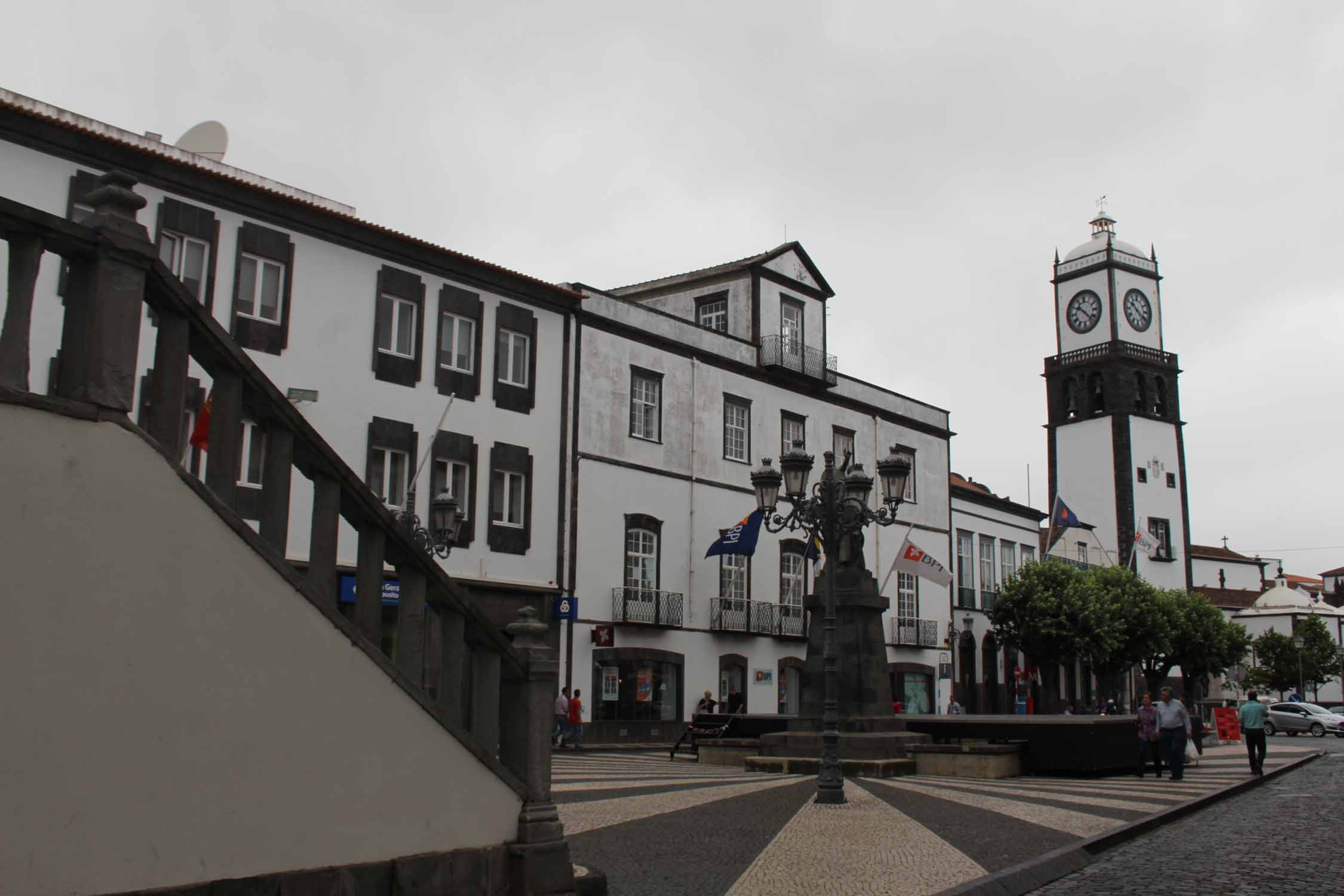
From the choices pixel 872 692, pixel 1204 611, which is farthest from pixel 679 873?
pixel 1204 611

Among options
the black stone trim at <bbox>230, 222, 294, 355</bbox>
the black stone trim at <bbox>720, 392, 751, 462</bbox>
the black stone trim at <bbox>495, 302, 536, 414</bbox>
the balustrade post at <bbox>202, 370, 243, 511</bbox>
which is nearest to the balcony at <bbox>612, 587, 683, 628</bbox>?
the black stone trim at <bbox>720, 392, 751, 462</bbox>

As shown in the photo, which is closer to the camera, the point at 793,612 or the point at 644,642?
the point at 644,642

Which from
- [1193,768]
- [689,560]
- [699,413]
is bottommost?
[1193,768]

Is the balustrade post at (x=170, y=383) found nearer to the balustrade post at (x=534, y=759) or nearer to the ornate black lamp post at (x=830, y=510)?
the balustrade post at (x=534, y=759)

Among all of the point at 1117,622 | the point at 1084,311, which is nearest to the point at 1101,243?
the point at 1084,311

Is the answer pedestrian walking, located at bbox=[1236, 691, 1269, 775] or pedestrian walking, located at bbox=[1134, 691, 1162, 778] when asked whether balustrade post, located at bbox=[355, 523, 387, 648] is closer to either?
pedestrian walking, located at bbox=[1134, 691, 1162, 778]

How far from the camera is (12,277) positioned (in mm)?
5453

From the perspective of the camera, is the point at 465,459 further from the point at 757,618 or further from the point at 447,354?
the point at 757,618

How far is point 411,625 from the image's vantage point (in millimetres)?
7047

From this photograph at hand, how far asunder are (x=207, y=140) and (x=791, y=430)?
1843cm

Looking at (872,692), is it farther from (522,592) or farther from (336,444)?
(336,444)

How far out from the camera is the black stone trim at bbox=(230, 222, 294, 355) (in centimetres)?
2378

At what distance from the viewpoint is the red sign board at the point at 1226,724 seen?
39.0 m

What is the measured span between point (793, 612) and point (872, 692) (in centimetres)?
1531
